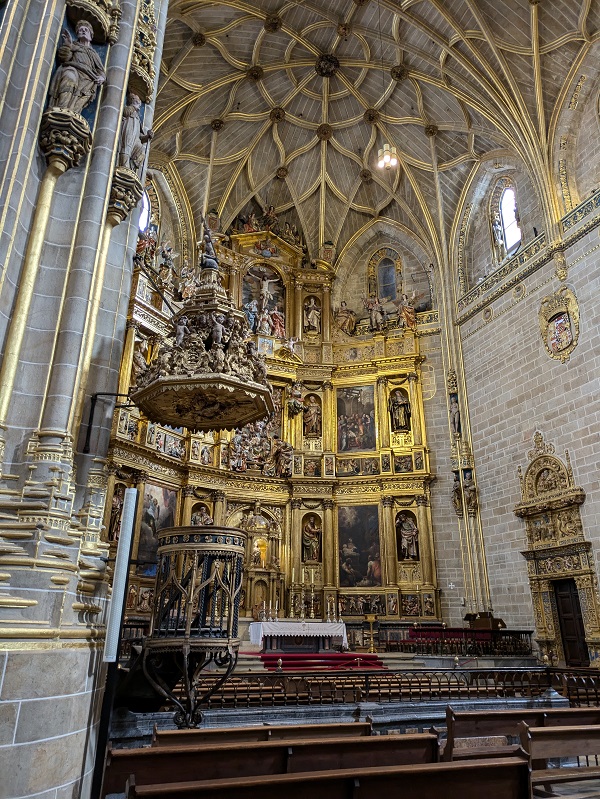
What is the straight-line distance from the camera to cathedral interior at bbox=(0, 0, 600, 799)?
20.3ft

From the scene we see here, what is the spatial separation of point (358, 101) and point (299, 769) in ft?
77.4

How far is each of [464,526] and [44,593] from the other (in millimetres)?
16903

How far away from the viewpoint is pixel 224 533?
688 centimetres

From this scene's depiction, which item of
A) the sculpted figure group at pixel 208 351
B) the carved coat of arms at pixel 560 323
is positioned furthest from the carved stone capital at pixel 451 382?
the sculpted figure group at pixel 208 351

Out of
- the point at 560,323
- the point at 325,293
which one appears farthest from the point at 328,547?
the point at 560,323

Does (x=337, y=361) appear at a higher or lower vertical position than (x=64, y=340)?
higher

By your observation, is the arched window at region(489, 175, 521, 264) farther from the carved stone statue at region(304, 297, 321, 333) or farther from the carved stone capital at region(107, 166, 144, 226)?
the carved stone capital at region(107, 166, 144, 226)

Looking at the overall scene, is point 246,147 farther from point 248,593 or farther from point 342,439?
point 248,593

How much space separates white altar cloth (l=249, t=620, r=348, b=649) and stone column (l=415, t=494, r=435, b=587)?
4.94m

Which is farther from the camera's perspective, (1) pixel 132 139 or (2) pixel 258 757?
(1) pixel 132 139

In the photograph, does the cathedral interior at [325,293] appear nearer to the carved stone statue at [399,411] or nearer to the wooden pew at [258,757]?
the carved stone statue at [399,411]

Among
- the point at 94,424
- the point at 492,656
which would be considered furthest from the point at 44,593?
the point at 492,656

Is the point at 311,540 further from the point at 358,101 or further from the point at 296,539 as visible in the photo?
the point at 358,101

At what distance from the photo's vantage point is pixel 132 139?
7.52 m
